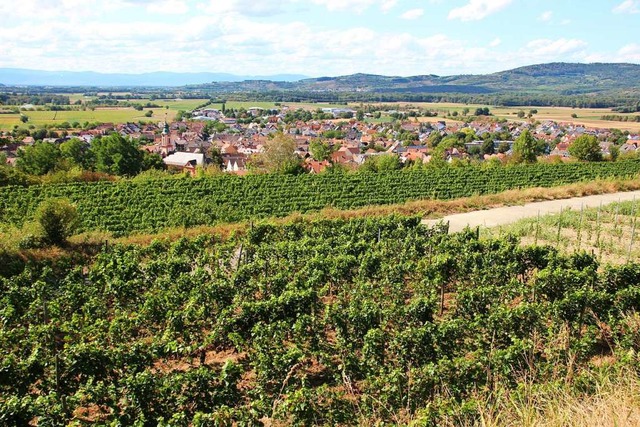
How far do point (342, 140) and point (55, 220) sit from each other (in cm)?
11336

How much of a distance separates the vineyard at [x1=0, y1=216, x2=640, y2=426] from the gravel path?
11.1 meters

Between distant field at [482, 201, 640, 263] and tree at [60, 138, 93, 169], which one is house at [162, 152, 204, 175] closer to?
tree at [60, 138, 93, 169]

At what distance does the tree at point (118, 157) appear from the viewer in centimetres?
5703

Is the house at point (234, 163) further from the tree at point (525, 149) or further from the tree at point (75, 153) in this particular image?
the tree at point (525, 149)

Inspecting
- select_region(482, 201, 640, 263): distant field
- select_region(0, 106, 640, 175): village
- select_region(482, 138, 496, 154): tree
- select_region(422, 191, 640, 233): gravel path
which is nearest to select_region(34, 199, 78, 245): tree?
select_region(422, 191, 640, 233): gravel path

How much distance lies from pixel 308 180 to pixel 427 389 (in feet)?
105

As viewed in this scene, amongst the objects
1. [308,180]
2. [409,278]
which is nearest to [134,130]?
[308,180]

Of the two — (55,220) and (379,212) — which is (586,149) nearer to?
(379,212)

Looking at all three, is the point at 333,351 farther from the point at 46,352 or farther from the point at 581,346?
the point at 46,352

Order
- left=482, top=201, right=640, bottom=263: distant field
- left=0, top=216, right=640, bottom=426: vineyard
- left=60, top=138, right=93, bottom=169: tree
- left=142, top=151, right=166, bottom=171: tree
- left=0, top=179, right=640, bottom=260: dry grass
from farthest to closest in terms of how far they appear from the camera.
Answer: left=60, top=138, right=93, bottom=169: tree, left=142, top=151, right=166, bottom=171: tree, left=0, top=179, right=640, bottom=260: dry grass, left=482, top=201, right=640, bottom=263: distant field, left=0, top=216, right=640, bottom=426: vineyard

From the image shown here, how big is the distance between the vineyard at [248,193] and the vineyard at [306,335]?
31.7ft

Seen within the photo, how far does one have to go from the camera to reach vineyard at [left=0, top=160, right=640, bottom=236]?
27805 millimetres

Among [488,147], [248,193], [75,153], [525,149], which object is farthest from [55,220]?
[488,147]

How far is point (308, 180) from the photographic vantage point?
4019 cm
